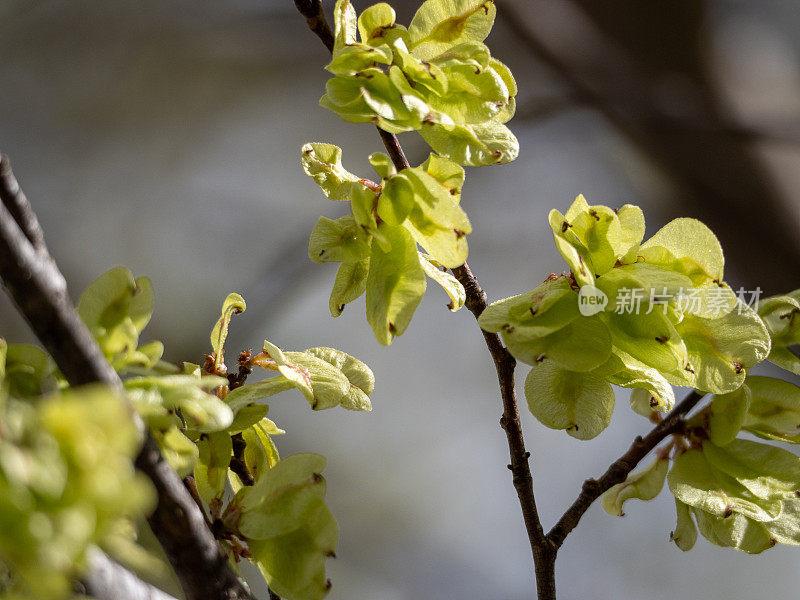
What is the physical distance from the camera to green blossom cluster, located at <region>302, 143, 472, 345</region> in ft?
0.88

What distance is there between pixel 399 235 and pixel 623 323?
9 cm

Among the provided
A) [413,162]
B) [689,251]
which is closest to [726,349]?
[689,251]

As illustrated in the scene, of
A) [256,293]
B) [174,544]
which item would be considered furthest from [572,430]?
[256,293]

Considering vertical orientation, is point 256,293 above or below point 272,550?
below

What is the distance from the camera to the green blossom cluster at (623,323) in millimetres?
276

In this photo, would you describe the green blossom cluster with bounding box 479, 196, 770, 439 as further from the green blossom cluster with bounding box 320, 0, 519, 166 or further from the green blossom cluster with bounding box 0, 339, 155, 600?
the green blossom cluster with bounding box 0, 339, 155, 600

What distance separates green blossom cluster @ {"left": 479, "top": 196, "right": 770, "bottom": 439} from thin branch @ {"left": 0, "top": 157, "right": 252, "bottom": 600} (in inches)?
5.1

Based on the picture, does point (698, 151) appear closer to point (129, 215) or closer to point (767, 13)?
point (767, 13)

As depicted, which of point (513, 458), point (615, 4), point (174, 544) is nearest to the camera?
point (174, 544)

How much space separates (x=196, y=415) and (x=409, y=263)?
103 mm

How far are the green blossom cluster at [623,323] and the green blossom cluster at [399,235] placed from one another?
30 mm

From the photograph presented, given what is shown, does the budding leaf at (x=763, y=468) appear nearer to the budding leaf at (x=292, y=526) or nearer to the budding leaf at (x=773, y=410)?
the budding leaf at (x=773, y=410)

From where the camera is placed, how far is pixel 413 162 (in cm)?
125

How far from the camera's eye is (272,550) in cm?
27
